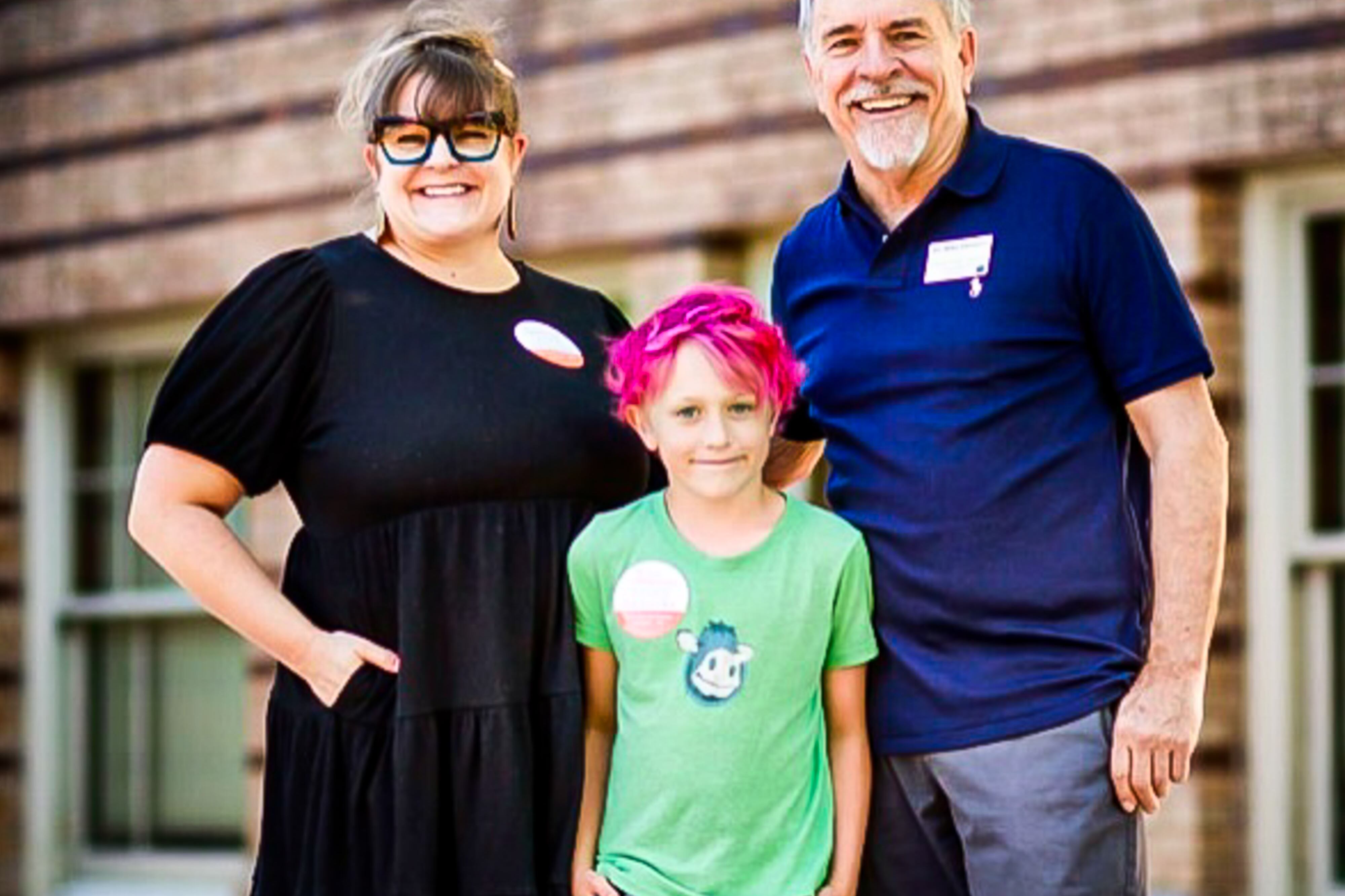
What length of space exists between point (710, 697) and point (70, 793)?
5904 millimetres

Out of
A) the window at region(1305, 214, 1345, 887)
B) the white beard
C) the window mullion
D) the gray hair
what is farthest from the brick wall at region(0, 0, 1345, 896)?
the white beard

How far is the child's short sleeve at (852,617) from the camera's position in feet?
11.2

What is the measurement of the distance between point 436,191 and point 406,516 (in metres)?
0.44

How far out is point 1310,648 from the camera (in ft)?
19.1

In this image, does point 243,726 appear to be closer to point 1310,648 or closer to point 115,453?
point 115,453

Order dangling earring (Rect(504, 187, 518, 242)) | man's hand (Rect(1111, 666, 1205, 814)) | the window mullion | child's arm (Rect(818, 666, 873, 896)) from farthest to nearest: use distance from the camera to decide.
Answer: the window mullion → dangling earring (Rect(504, 187, 518, 242)) → child's arm (Rect(818, 666, 873, 896)) → man's hand (Rect(1111, 666, 1205, 814))

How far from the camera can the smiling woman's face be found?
3543mm

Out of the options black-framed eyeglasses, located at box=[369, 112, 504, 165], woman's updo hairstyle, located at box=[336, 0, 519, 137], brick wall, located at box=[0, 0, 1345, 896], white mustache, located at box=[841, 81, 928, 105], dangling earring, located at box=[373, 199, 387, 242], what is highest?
brick wall, located at box=[0, 0, 1345, 896]

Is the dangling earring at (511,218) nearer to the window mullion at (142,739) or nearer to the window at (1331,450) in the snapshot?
the window at (1331,450)

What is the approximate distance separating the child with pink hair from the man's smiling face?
281 millimetres

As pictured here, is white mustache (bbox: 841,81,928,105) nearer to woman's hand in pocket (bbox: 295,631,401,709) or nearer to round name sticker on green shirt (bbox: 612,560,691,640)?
round name sticker on green shirt (bbox: 612,560,691,640)

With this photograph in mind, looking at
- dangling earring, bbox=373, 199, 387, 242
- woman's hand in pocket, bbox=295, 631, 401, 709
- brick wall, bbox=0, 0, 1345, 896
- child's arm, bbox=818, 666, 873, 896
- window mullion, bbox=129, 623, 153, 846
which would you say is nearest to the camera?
child's arm, bbox=818, 666, 873, 896

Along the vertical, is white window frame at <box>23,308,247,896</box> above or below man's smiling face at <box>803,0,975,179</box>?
→ below

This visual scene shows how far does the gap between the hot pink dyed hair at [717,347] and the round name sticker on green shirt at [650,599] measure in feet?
0.74
